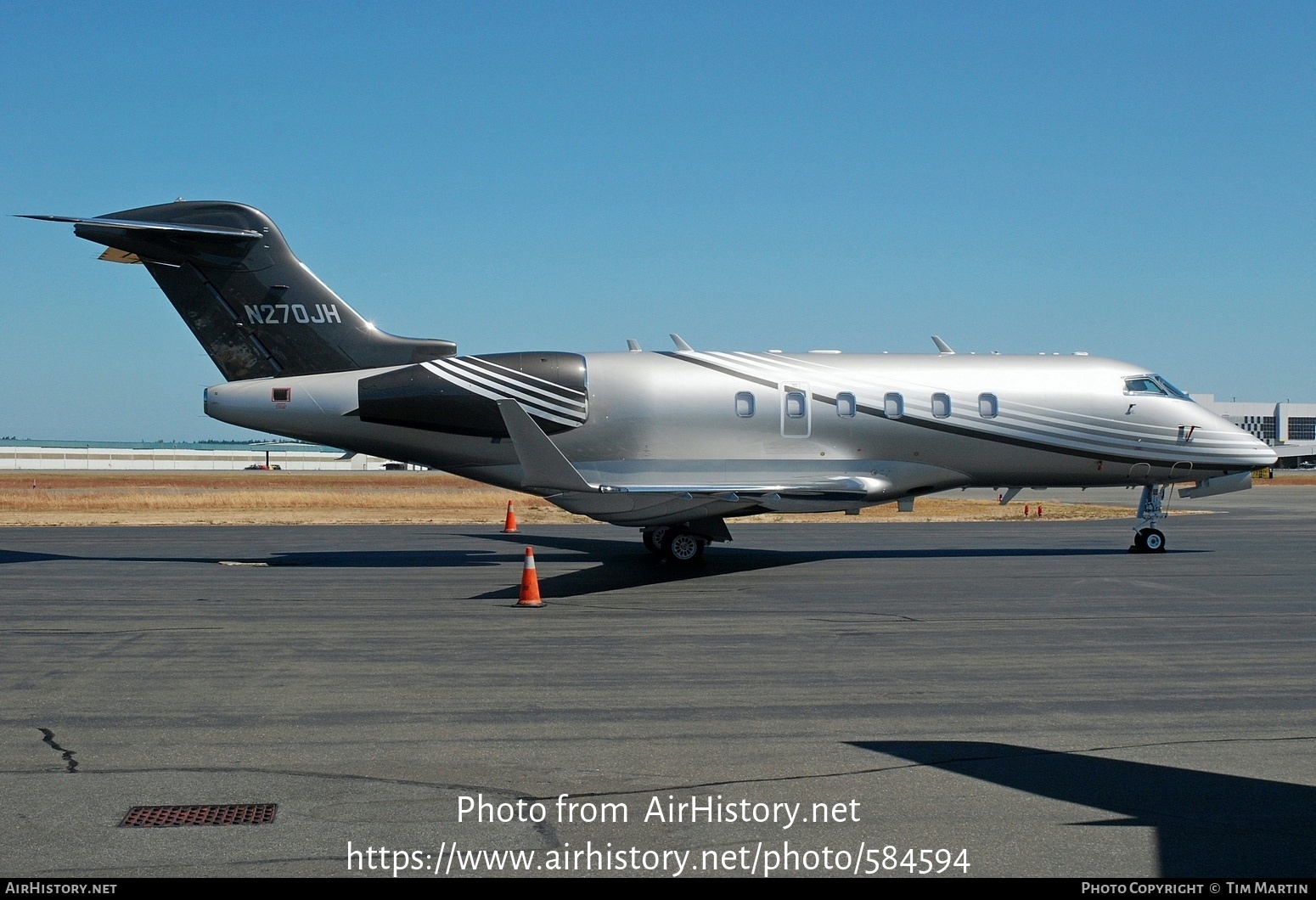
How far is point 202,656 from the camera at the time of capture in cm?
1045

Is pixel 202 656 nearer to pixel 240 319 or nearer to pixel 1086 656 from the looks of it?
pixel 1086 656

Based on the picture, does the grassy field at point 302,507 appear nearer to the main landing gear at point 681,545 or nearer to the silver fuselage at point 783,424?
the silver fuselage at point 783,424

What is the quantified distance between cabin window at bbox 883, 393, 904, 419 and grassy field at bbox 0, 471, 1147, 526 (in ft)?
43.9

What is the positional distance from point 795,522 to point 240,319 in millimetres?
17331

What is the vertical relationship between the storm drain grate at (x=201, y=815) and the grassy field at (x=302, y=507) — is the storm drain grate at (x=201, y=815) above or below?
above

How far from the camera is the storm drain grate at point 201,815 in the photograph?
559 cm

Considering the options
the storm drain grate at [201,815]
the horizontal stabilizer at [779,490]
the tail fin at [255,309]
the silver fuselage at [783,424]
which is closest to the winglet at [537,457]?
the horizontal stabilizer at [779,490]

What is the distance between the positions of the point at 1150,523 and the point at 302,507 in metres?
29.3

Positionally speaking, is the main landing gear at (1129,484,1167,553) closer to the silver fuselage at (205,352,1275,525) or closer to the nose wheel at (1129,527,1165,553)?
the nose wheel at (1129,527,1165,553)

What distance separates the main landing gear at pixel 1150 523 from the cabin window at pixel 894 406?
4.95m

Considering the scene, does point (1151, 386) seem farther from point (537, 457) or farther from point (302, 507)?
point (302, 507)

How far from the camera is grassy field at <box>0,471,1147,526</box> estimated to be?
3344 cm
